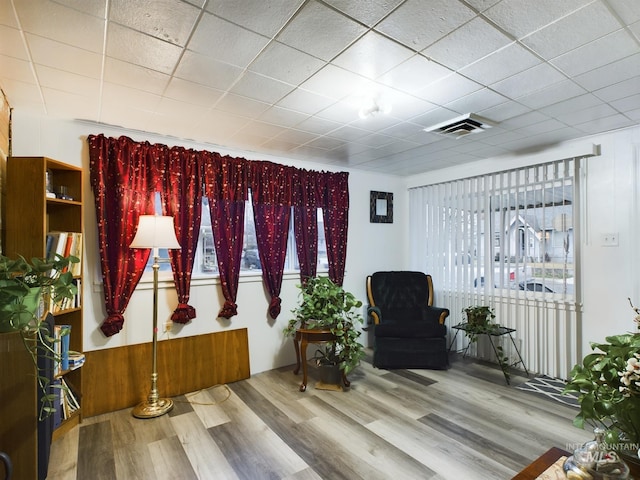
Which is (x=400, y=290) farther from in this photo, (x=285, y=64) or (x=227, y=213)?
(x=285, y=64)

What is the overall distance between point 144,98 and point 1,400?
185cm

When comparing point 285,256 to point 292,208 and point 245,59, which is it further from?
point 245,59

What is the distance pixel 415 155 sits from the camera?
12.2 ft

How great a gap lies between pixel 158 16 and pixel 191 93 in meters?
0.76

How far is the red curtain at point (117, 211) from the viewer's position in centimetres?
272

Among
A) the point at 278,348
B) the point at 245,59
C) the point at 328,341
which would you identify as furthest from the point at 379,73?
the point at 278,348

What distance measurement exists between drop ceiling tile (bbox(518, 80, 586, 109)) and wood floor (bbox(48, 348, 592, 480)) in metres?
2.28

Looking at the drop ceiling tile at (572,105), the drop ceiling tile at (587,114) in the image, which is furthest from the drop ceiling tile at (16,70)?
the drop ceiling tile at (587,114)

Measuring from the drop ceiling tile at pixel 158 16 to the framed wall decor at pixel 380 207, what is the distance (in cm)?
325

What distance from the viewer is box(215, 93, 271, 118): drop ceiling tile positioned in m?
2.29

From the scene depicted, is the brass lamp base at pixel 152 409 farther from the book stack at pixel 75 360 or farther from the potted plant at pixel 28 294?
the potted plant at pixel 28 294

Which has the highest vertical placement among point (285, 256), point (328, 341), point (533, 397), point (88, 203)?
point (88, 203)

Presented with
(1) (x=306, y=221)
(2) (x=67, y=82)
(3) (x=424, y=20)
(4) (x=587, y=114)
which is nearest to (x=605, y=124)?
(4) (x=587, y=114)

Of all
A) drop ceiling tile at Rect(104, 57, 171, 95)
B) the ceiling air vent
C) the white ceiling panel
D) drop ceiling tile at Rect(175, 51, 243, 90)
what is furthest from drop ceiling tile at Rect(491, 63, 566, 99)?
drop ceiling tile at Rect(104, 57, 171, 95)
